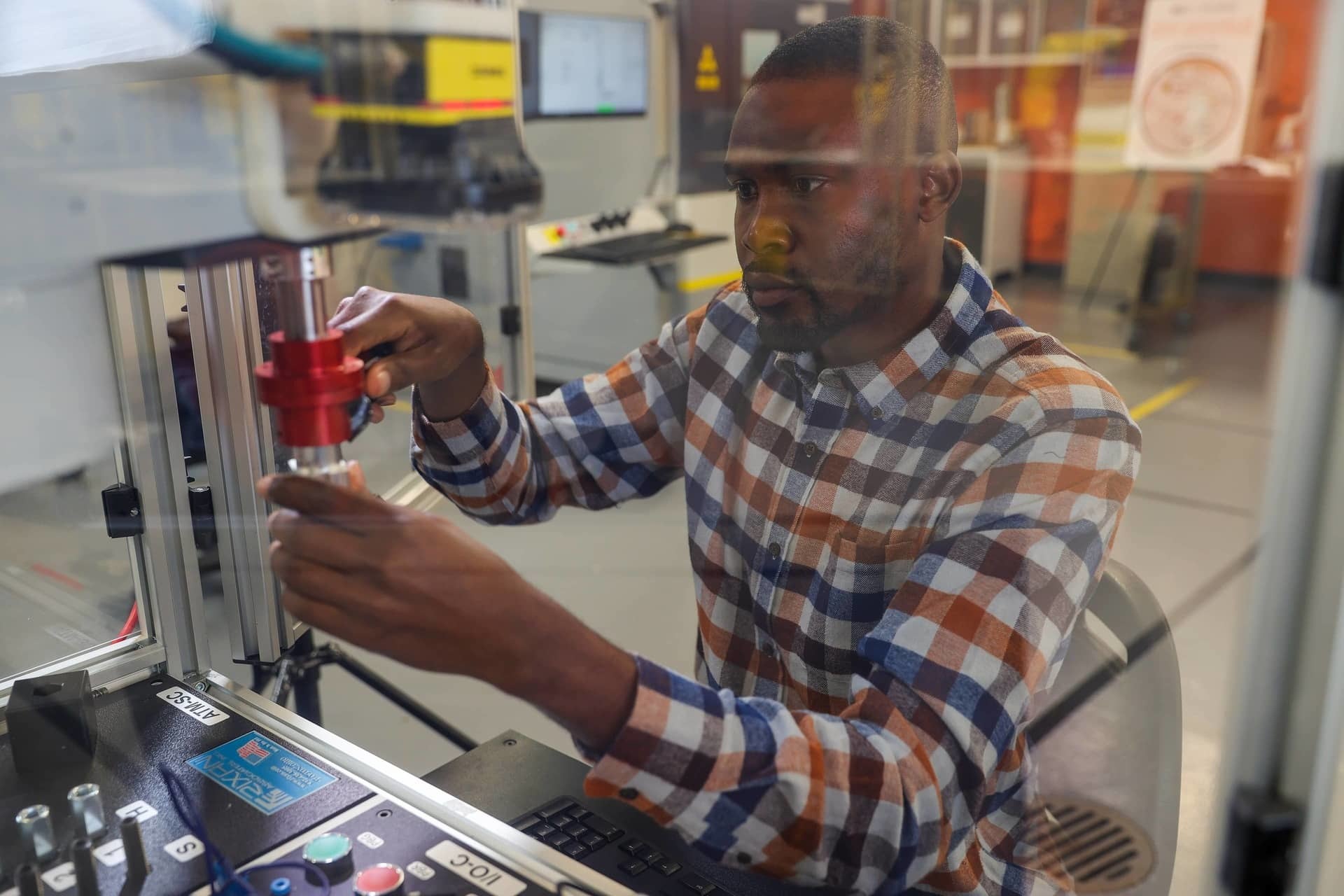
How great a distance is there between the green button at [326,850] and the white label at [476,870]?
0.05 meters

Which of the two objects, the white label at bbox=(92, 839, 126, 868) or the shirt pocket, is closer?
the white label at bbox=(92, 839, 126, 868)

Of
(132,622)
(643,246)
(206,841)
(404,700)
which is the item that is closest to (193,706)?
(132,622)

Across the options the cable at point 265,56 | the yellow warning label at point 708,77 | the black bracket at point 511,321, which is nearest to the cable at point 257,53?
the cable at point 265,56

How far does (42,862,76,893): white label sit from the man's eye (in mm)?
592

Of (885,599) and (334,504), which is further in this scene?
(885,599)

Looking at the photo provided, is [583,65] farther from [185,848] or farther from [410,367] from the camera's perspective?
[185,848]

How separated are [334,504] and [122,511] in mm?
487

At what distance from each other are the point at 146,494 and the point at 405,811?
385mm

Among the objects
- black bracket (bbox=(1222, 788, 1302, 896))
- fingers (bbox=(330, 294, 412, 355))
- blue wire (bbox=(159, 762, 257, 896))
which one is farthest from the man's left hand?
black bracket (bbox=(1222, 788, 1302, 896))

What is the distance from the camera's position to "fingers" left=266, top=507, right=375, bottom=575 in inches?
19.6

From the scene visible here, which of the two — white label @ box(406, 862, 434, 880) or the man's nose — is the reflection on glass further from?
the man's nose

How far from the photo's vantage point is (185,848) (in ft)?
2.18

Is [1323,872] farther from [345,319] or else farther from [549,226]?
[549,226]

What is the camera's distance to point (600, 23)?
0.70 meters
